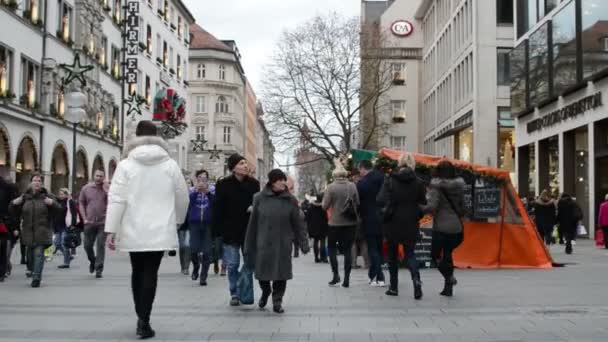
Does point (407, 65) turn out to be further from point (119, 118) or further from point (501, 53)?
point (119, 118)

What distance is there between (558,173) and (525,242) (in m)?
20.8

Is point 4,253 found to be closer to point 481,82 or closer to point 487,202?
point 487,202

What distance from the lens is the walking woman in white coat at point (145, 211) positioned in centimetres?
784

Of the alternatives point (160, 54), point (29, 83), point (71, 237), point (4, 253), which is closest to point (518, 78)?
point (29, 83)

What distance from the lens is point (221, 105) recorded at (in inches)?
4080

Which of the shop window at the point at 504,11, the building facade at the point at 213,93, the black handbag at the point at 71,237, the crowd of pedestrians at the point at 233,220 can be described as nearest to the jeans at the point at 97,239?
the crowd of pedestrians at the point at 233,220

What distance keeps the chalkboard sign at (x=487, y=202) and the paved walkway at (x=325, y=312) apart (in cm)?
222

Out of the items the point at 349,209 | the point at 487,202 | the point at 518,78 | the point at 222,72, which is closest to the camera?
the point at 349,209

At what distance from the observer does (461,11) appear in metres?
55.2

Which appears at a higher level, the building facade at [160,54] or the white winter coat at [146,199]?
the building facade at [160,54]

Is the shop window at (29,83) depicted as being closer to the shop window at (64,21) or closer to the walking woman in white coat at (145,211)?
the shop window at (64,21)

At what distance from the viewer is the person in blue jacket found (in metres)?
14.6

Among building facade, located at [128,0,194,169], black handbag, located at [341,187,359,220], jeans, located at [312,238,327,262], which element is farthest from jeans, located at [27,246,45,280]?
building facade, located at [128,0,194,169]

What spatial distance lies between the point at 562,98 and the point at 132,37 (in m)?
24.8
